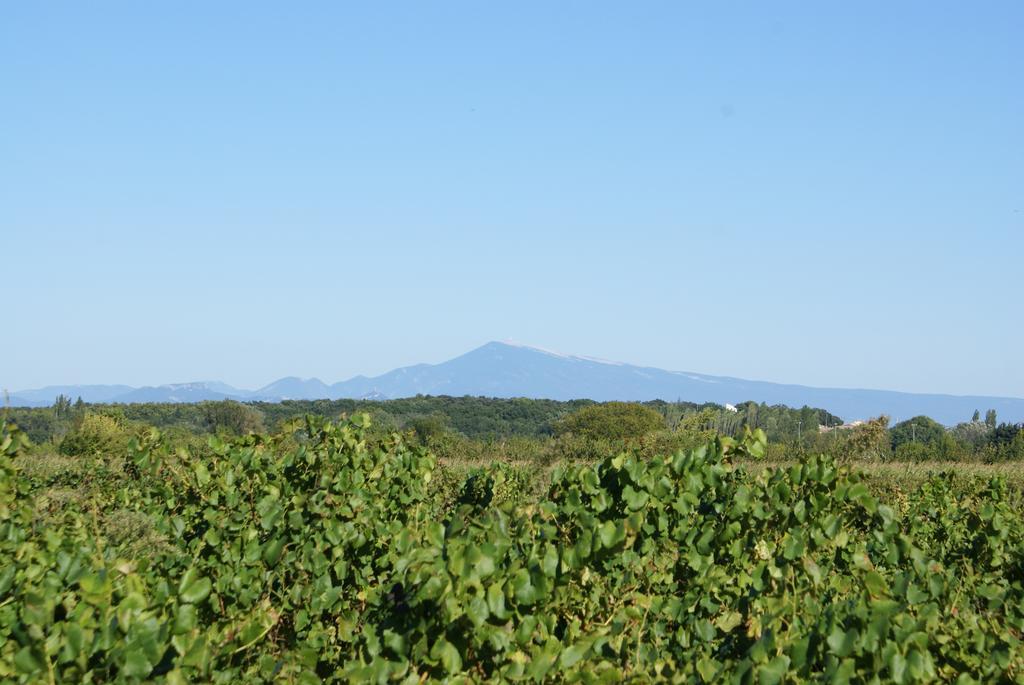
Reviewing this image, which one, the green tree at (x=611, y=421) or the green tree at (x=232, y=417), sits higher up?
the green tree at (x=611, y=421)

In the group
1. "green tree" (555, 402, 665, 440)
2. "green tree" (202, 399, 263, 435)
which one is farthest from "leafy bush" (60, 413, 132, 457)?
"green tree" (202, 399, 263, 435)

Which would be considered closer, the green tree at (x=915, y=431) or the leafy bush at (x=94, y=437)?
the leafy bush at (x=94, y=437)

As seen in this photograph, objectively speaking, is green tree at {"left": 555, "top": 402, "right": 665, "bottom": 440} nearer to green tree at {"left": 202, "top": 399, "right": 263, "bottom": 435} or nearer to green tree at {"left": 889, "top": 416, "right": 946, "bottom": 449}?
green tree at {"left": 889, "top": 416, "right": 946, "bottom": 449}

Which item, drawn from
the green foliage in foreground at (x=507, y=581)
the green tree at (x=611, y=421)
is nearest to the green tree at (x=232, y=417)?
the green tree at (x=611, y=421)

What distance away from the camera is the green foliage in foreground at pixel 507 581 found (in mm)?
2834

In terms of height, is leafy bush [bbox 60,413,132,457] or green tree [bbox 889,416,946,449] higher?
green tree [bbox 889,416,946,449]

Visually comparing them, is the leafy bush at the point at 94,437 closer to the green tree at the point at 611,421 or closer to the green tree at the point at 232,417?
the green tree at the point at 611,421

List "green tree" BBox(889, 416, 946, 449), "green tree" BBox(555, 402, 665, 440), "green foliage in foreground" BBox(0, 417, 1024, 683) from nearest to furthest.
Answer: "green foliage in foreground" BBox(0, 417, 1024, 683) → "green tree" BBox(555, 402, 665, 440) → "green tree" BBox(889, 416, 946, 449)

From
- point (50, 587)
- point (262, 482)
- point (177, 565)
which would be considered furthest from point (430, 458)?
point (50, 587)

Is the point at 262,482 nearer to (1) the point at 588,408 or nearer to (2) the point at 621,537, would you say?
(2) the point at 621,537

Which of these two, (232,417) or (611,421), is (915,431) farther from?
(232,417)

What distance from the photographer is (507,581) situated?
11.0ft

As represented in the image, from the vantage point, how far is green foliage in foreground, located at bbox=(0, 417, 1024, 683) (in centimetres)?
283

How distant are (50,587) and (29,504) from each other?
3196 mm
